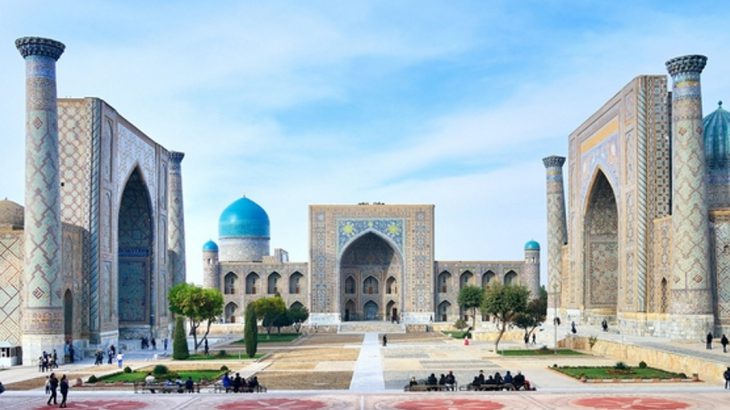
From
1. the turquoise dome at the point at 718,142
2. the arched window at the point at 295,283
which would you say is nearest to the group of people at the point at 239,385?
the turquoise dome at the point at 718,142

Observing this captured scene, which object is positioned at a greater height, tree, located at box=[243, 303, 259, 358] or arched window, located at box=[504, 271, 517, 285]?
arched window, located at box=[504, 271, 517, 285]

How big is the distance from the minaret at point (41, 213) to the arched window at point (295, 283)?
92.4 feet

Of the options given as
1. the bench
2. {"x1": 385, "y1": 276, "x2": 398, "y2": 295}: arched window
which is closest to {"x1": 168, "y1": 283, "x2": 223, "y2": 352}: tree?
the bench

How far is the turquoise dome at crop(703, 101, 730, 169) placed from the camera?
29.1 metres

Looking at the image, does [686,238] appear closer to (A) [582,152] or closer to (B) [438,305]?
(A) [582,152]

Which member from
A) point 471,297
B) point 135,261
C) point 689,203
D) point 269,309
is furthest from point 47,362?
point 471,297

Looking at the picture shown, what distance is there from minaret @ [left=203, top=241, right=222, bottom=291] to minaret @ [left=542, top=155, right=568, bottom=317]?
21401 mm

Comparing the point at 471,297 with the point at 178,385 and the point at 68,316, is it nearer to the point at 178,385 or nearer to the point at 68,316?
the point at 68,316

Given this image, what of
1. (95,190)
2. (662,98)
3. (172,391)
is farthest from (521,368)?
(95,190)

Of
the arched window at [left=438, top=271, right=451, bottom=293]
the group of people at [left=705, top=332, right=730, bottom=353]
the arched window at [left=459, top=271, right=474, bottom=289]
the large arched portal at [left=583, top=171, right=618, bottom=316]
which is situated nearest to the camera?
the group of people at [left=705, top=332, right=730, bottom=353]

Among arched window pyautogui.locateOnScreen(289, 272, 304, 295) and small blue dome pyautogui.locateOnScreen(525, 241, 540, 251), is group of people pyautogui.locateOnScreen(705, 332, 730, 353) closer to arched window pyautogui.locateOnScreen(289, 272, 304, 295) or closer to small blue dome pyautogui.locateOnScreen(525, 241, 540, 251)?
small blue dome pyautogui.locateOnScreen(525, 241, 540, 251)

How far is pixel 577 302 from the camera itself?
119ft

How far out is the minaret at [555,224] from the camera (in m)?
40.4

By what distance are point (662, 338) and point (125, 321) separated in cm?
1995
